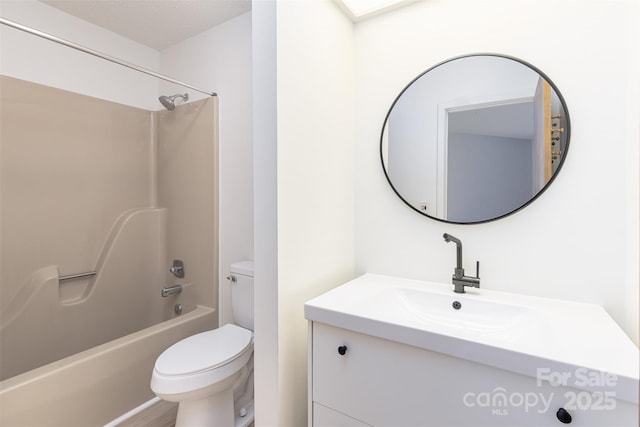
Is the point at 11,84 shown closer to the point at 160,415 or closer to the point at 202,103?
the point at 202,103

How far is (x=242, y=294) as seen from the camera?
5.75 feet

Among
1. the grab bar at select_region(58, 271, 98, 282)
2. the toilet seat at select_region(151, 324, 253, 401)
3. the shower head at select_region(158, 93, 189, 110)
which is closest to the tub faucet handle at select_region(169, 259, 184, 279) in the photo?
the grab bar at select_region(58, 271, 98, 282)

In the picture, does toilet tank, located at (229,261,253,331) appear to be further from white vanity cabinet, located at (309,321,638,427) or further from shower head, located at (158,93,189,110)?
shower head, located at (158,93,189,110)

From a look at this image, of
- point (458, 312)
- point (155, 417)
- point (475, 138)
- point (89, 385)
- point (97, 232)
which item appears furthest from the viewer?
point (97, 232)

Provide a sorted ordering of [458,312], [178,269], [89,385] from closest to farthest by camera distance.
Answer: [458,312]
[89,385]
[178,269]

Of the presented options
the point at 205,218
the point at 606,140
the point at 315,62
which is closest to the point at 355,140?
the point at 315,62

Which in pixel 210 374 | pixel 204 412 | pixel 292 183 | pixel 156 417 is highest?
pixel 292 183

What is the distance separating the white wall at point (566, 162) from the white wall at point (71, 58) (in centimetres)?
196

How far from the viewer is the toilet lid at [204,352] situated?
4.22ft

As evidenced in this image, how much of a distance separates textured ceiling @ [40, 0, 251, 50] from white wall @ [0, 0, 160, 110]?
3.2 inches

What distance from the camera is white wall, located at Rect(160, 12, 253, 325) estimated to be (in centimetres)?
189

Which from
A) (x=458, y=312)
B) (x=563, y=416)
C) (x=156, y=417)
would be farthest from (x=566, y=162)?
(x=156, y=417)

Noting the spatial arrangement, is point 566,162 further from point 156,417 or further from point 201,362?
point 156,417

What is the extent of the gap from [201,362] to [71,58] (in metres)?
2.18
